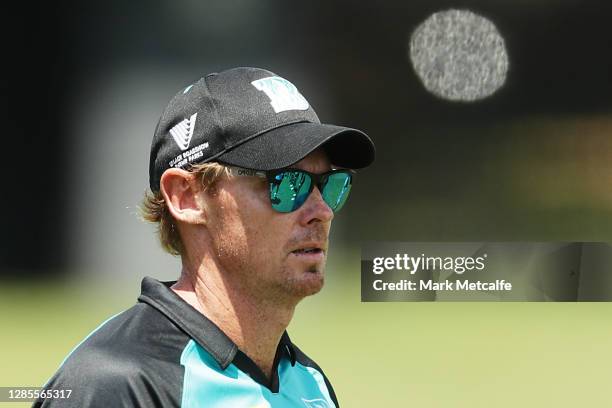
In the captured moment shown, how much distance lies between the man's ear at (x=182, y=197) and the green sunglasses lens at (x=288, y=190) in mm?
111

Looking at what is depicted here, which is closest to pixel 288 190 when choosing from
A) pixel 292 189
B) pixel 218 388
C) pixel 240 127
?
pixel 292 189

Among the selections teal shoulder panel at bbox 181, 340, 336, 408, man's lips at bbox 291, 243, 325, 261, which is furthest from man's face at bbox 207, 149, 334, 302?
teal shoulder panel at bbox 181, 340, 336, 408

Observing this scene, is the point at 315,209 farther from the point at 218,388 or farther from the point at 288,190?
the point at 218,388

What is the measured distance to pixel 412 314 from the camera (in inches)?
115

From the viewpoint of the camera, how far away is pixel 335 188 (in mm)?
1289

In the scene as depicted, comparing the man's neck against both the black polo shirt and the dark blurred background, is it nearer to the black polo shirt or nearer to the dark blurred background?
the black polo shirt

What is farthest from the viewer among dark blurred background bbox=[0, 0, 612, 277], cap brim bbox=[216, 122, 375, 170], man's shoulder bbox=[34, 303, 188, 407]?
dark blurred background bbox=[0, 0, 612, 277]

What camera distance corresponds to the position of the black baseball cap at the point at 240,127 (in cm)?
118

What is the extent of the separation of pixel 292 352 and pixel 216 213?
1.07 ft

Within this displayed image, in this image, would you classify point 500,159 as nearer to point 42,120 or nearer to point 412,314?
point 412,314

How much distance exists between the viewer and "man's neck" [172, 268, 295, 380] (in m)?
1.23

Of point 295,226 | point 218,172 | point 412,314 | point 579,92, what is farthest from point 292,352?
point 579,92

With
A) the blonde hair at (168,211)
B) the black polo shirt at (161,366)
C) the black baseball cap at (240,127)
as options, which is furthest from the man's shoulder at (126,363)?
the black baseball cap at (240,127)

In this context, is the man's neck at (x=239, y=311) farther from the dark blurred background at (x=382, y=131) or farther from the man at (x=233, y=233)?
the dark blurred background at (x=382, y=131)
